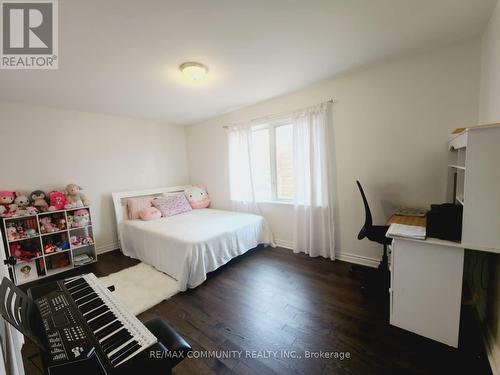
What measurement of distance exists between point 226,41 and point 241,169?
2070 mm

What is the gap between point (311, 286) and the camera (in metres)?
2.19

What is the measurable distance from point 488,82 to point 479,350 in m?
2.01

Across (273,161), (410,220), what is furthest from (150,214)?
(410,220)

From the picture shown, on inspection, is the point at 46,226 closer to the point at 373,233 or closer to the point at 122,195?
the point at 122,195

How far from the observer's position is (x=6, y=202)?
250 centimetres

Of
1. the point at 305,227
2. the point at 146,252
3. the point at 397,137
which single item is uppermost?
the point at 397,137

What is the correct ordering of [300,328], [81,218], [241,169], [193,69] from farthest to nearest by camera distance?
1. [241,169]
2. [81,218]
3. [193,69]
4. [300,328]

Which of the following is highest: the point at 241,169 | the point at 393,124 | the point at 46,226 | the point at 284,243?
the point at 393,124

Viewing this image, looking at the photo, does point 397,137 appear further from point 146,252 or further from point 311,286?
point 146,252

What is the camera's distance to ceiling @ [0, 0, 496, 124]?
1.40 meters

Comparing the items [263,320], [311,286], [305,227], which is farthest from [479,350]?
[305,227]

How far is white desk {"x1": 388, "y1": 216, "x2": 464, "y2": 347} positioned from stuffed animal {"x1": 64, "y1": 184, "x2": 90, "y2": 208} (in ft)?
12.7

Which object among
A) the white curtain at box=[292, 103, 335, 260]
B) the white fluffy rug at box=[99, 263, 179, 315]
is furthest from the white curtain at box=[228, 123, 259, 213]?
the white fluffy rug at box=[99, 263, 179, 315]

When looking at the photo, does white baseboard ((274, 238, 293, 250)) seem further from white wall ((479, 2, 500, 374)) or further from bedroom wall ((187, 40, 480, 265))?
white wall ((479, 2, 500, 374))
